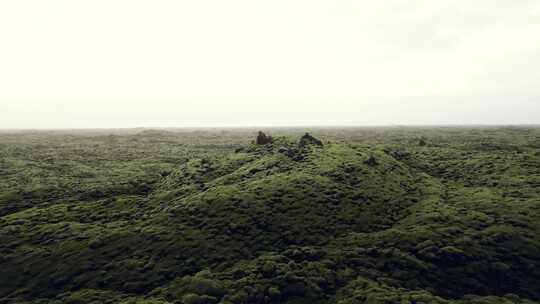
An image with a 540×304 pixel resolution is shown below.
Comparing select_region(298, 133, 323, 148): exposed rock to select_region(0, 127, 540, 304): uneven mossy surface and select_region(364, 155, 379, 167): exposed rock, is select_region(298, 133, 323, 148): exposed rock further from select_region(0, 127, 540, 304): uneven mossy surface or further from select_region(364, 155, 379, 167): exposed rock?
select_region(364, 155, 379, 167): exposed rock

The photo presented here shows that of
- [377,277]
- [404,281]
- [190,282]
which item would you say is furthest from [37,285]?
[404,281]

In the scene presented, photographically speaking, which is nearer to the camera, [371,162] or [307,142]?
[371,162]

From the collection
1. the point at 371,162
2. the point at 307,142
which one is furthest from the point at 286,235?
the point at 307,142

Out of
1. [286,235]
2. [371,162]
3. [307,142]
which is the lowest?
[286,235]

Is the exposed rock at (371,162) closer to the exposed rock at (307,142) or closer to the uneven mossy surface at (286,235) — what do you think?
the uneven mossy surface at (286,235)

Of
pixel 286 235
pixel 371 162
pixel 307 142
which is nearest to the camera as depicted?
pixel 286 235

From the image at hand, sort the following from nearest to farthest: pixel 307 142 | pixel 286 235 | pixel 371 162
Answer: pixel 286 235 < pixel 371 162 < pixel 307 142

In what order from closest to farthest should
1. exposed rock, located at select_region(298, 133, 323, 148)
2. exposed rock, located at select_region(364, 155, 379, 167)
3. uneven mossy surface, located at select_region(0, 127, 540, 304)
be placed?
1. uneven mossy surface, located at select_region(0, 127, 540, 304)
2. exposed rock, located at select_region(364, 155, 379, 167)
3. exposed rock, located at select_region(298, 133, 323, 148)

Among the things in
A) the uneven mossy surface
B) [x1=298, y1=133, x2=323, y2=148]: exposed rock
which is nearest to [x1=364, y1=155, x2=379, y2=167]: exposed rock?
the uneven mossy surface

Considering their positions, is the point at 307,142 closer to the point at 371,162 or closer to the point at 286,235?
the point at 371,162

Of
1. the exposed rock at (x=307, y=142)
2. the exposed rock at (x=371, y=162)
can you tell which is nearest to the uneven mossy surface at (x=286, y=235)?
the exposed rock at (x=371, y=162)
